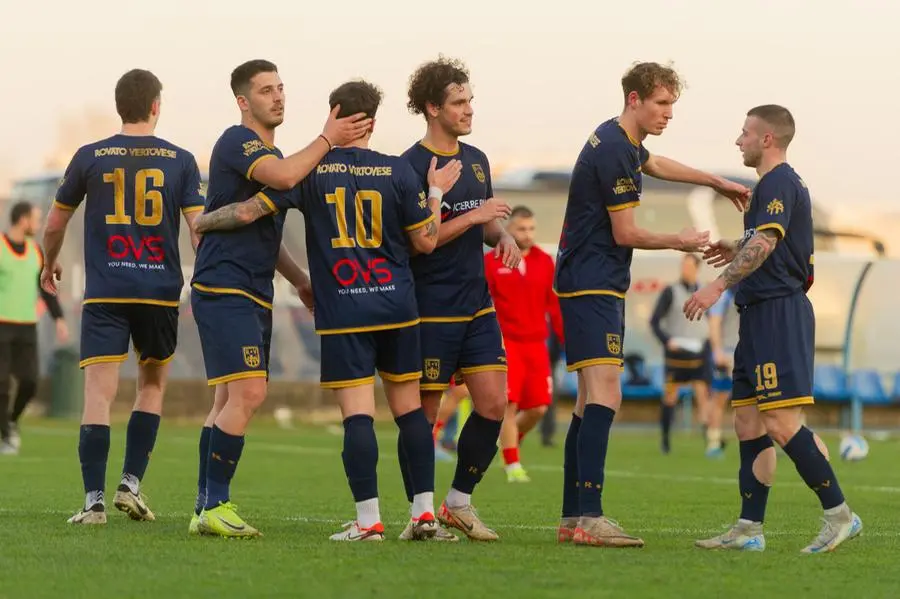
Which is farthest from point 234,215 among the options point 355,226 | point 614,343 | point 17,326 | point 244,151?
point 17,326

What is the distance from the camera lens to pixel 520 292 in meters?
15.1

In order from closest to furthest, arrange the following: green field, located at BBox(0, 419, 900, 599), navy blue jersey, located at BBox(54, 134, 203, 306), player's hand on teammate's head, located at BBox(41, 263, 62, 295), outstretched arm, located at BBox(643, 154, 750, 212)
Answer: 1. green field, located at BBox(0, 419, 900, 599)
2. outstretched arm, located at BBox(643, 154, 750, 212)
3. navy blue jersey, located at BBox(54, 134, 203, 306)
4. player's hand on teammate's head, located at BBox(41, 263, 62, 295)

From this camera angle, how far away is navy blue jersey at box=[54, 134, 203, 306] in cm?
934

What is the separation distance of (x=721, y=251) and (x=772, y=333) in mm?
546

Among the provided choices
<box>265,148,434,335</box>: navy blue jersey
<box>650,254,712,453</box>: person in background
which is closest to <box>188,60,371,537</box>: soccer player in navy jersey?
<box>265,148,434,335</box>: navy blue jersey

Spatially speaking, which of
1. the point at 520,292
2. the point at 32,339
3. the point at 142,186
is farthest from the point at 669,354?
the point at 142,186

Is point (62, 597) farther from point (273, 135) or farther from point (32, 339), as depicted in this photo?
point (32, 339)

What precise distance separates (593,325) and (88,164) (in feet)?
9.52

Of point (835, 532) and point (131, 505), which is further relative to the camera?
point (131, 505)

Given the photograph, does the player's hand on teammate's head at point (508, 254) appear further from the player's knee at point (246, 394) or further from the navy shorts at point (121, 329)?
the navy shorts at point (121, 329)

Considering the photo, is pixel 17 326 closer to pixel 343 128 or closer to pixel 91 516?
pixel 91 516

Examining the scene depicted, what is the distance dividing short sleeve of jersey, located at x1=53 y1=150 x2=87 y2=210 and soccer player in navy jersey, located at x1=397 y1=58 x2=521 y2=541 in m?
1.89

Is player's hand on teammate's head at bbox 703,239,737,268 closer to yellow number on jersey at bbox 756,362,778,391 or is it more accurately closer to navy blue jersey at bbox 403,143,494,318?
yellow number on jersey at bbox 756,362,778,391

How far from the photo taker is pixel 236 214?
823 cm
